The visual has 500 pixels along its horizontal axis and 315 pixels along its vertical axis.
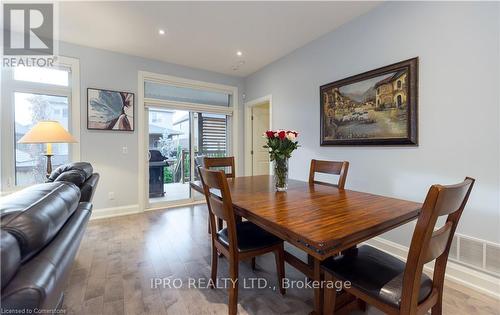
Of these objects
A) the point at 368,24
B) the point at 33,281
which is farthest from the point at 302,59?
the point at 33,281

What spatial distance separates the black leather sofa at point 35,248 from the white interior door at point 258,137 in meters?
3.94

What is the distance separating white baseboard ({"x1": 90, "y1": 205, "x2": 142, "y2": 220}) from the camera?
11.4ft

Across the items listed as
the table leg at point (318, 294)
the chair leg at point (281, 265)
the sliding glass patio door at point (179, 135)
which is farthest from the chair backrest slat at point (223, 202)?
the sliding glass patio door at point (179, 135)

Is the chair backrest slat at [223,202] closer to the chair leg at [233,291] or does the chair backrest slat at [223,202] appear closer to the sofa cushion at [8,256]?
the chair leg at [233,291]

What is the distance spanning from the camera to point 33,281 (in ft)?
2.08

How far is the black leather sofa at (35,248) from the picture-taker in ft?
1.99

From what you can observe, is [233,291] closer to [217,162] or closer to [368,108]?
[217,162]

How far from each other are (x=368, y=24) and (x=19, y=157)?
474 centimetres

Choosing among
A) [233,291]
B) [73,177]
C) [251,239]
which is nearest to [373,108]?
[251,239]

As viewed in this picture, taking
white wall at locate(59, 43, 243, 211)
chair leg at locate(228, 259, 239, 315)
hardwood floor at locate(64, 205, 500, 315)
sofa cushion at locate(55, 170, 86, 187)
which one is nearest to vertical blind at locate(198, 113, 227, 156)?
white wall at locate(59, 43, 243, 211)

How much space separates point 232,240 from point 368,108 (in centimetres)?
207

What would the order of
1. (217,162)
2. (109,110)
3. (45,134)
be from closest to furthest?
(45,134) → (217,162) → (109,110)

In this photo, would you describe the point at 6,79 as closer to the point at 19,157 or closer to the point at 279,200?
the point at 19,157

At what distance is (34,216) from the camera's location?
30.8 inches
